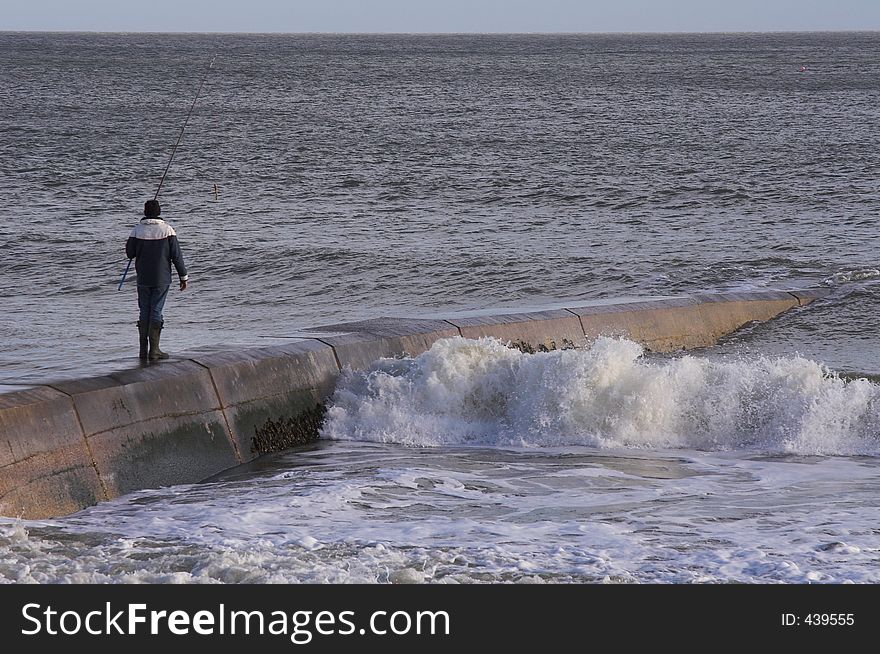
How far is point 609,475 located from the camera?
376 inches

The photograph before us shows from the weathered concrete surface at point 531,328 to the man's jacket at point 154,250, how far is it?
3549 mm

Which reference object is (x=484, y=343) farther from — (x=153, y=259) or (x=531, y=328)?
(x=153, y=259)

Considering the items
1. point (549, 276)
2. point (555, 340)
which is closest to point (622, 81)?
point (549, 276)

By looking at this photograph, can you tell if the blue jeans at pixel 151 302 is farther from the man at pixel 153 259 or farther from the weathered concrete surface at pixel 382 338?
the weathered concrete surface at pixel 382 338

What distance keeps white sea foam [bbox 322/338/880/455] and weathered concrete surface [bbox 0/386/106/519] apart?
2616mm

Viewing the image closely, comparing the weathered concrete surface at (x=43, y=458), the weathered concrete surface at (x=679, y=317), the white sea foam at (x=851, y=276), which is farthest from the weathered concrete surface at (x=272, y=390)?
the white sea foam at (x=851, y=276)

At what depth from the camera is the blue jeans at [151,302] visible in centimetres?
982

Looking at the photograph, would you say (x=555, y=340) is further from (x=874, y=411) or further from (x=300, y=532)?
(x=300, y=532)

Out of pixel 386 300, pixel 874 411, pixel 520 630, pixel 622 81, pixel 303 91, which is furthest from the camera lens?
pixel 622 81

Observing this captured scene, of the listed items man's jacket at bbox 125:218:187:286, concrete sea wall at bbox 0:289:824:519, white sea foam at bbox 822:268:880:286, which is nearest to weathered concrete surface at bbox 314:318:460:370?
concrete sea wall at bbox 0:289:824:519

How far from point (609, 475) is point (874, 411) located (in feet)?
9.22

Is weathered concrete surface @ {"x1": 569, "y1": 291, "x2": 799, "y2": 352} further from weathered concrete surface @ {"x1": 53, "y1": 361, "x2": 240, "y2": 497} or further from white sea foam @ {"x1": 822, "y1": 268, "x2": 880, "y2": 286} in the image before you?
weathered concrete surface @ {"x1": 53, "y1": 361, "x2": 240, "y2": 497}

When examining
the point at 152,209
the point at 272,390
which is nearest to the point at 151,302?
the point at 152,209

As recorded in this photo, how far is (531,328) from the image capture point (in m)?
13.0
